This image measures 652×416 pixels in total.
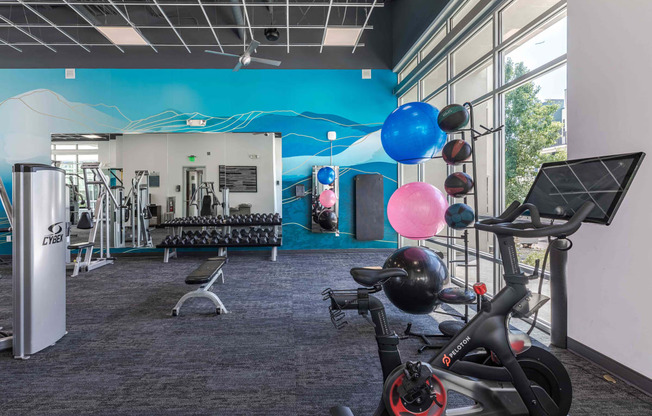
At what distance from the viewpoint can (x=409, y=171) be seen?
6.87 m

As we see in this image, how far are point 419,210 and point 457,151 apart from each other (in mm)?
584

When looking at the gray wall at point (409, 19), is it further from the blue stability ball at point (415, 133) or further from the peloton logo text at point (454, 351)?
the peloton logo text at point (454, 351)

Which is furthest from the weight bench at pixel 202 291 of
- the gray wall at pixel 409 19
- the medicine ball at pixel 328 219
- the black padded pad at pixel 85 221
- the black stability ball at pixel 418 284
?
the gray wall at pixel 409 19

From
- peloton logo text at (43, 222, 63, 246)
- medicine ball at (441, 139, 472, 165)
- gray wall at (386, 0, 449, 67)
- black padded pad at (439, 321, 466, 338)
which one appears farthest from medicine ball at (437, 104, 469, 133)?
peloton logo text at (43, 222, 63, 246)

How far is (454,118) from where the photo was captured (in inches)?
107

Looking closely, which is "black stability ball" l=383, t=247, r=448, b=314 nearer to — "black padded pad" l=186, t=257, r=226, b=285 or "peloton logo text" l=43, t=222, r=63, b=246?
"black padded pad" l=186, t=257, r=226, b=285

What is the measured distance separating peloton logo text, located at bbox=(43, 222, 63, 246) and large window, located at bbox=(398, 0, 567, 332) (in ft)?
10.8

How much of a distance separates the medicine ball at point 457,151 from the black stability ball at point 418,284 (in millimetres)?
821

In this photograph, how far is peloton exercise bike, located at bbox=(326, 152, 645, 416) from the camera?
1504mm

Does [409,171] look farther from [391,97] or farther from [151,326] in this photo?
[151,326]

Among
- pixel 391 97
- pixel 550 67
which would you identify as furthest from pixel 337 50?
pixel 550 67

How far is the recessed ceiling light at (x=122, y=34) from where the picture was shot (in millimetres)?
5410

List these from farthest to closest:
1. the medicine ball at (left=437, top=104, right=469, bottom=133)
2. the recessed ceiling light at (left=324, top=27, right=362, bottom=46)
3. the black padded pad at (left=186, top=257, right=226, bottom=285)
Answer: the recessed ceiling light at (left=324, top=27, right=362, bottom=46) < the black padded pad at (left=186, top=257, right=226, bottom=285) < the medicine ball at (left=437, top=104, right=469, bottom=133)

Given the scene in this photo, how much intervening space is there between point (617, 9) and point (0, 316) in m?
5.84
